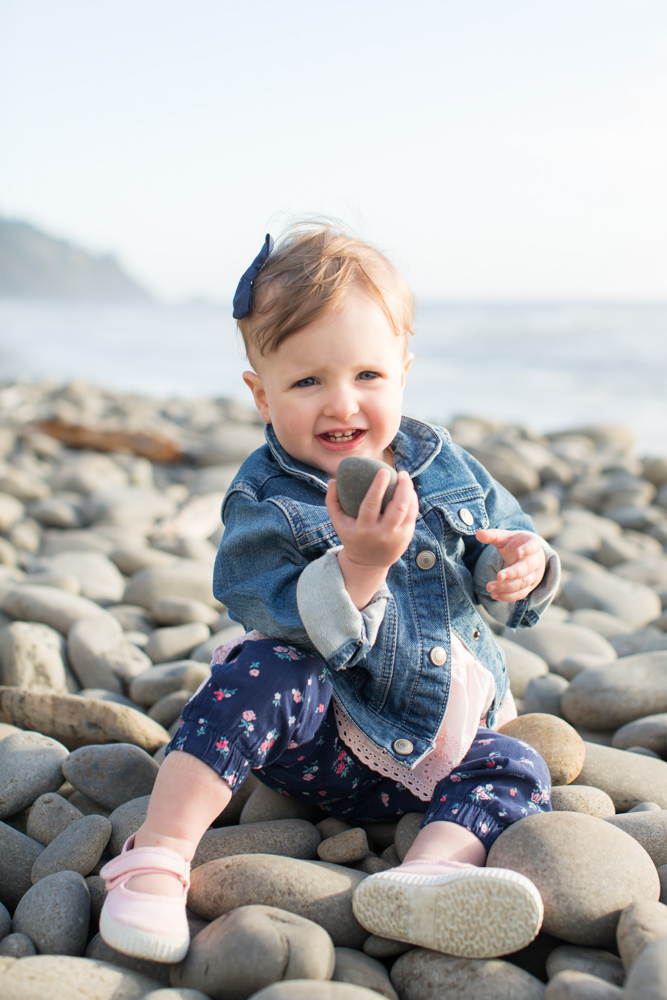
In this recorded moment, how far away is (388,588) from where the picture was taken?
2.07 metres

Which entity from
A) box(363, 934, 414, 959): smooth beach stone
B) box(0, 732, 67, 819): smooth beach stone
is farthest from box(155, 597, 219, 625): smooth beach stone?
box(363, 934, 414, 959): smooth beach stone

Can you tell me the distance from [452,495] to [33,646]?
1639 millimetres

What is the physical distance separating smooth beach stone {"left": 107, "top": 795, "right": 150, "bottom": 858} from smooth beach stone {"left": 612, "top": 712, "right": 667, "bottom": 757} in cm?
147

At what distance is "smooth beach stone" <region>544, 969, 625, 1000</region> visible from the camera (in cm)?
137

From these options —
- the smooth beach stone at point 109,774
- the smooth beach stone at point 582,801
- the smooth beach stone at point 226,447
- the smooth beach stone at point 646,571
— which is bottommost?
the smooth beach stone at point 226,447

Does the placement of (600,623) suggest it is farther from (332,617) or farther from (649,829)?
(332,617)

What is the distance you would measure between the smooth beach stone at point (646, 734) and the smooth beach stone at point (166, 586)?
6.18ft

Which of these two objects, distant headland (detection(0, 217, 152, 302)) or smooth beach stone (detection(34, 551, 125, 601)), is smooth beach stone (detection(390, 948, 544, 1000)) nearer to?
smooth beach stone (detection(34, 551, 125, 601))

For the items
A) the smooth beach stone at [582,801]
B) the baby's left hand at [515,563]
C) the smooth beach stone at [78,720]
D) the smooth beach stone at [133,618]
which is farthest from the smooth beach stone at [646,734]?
the smooth beach stone at [133,618]

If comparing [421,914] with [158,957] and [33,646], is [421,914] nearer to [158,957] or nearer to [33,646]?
[158,957]

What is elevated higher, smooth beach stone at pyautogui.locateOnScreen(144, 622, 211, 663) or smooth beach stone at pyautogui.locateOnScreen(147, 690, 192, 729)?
smooth beach stone at pyautogui.locateOnScreen(147, 690, 192, 729)

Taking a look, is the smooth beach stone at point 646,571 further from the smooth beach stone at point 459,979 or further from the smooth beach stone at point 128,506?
the smooth beach stone at point 459,979

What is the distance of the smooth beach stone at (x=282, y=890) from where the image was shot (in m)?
1.70

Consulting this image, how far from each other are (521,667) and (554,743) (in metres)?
0.85
